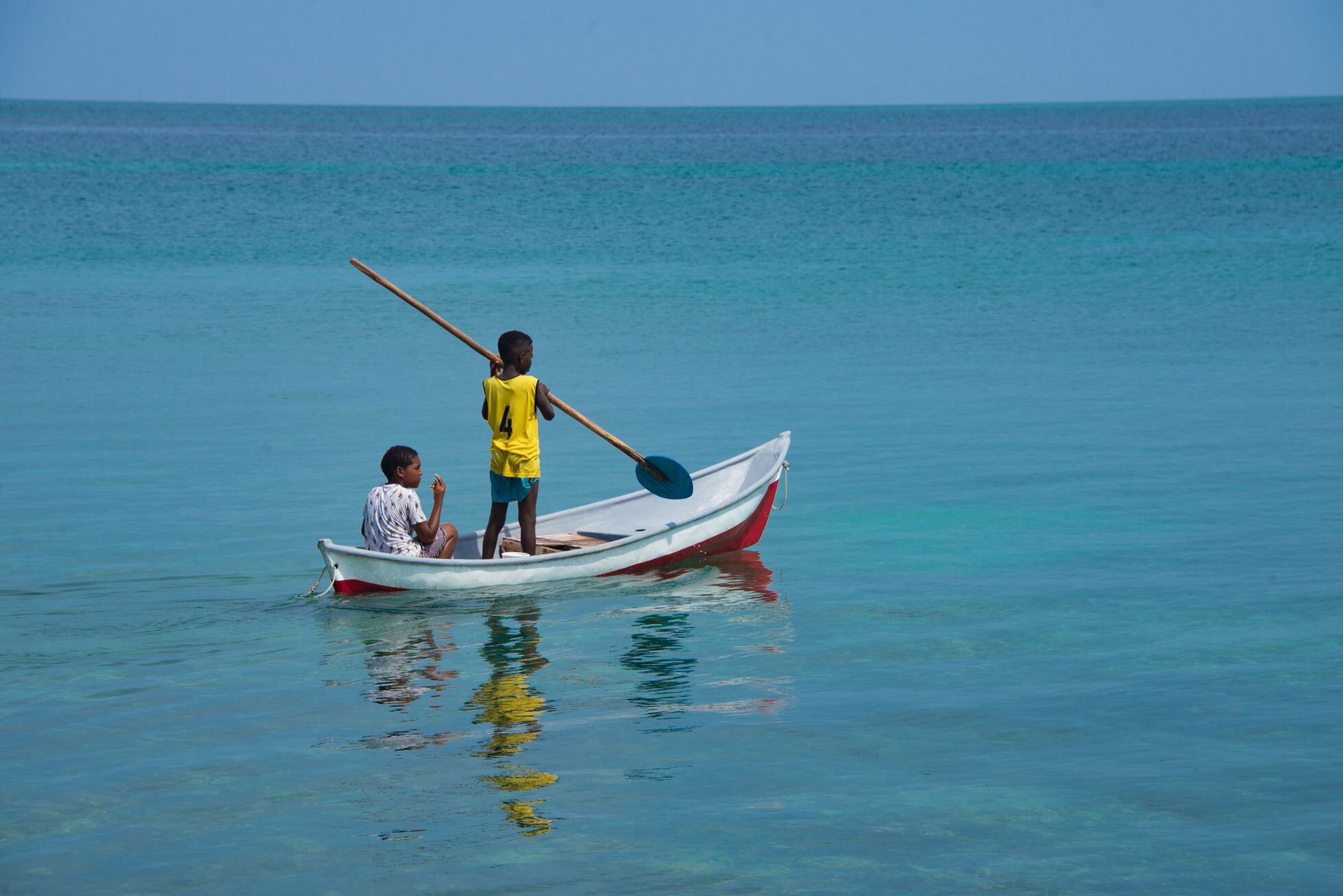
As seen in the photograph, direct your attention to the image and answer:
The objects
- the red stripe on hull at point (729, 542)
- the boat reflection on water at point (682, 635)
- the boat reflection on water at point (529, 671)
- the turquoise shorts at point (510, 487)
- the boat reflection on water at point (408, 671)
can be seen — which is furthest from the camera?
the red stripe on hull at point (729, 542)

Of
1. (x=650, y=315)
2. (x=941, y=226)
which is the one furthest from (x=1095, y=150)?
(x=650, y=315)

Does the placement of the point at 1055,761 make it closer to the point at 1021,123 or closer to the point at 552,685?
the point at 552,685

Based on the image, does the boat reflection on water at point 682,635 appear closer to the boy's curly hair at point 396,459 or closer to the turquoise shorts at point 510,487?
the turquoise shorts at point 510,487

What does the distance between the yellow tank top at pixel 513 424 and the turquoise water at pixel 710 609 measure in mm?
817

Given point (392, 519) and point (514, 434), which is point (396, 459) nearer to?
point (392, 519)

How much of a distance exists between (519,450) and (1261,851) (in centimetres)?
504

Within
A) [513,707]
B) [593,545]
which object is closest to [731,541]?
[593,545]

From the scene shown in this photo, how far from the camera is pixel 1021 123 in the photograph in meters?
173

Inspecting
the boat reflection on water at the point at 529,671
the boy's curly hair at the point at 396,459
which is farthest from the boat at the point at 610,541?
the boy's curly hair at the point at 396,459

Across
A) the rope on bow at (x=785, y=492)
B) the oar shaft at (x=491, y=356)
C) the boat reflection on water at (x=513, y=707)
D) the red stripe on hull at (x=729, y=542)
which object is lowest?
the boat reflection on water at (x=513, y=707)

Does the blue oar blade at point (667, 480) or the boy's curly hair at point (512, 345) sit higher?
the boy's curly hair at point (512, 345)

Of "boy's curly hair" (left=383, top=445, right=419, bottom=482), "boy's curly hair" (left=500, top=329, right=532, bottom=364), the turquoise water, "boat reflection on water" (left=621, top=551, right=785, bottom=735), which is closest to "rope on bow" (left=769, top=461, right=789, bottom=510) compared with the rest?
the turquoise water

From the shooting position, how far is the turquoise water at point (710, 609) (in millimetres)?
5855

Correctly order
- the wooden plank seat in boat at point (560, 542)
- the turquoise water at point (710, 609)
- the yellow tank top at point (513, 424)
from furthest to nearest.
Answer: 1. the wooden plank seat in boat at point (560, 542)
2. the yellow tank top at point (513, 424)
3. the turquoise water at point (710, 609)
